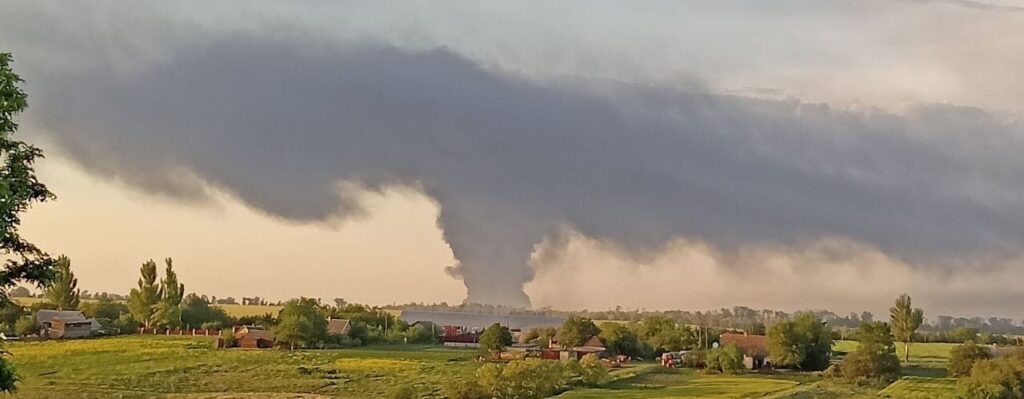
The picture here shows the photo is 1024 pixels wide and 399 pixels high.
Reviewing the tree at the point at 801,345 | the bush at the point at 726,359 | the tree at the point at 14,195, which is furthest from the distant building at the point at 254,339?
the tree at the point at 14,195

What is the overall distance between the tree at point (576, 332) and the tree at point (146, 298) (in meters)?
41.3

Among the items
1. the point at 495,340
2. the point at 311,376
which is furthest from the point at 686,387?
the point at 311,376

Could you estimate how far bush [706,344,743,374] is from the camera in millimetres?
60219

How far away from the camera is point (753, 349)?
67.1 meters

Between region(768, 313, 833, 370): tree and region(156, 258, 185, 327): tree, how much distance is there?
55962 mm

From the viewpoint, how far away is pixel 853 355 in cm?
5800

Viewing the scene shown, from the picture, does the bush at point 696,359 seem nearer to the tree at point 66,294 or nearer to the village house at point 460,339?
the village house at point 460,339

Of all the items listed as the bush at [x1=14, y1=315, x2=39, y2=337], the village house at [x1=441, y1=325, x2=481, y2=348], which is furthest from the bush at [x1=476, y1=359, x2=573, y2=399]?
the bush at [x1=14, y1=315, x2=39, y2=337]

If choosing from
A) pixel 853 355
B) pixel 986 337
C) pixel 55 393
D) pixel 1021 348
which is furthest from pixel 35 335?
pixel 986 337

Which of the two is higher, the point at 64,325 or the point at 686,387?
the point at 64,325

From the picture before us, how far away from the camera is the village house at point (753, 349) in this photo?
64.8 m

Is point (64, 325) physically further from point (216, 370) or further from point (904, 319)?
point (904, 319)

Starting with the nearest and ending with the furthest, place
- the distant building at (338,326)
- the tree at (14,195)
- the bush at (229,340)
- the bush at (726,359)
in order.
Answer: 1. the tree at (14,195)
2. the bush at (726,359)
3. the bush at (229,340)
4. the distant building at (338,326)

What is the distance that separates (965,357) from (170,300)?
77.1 meters
